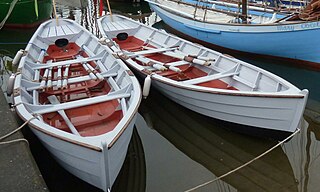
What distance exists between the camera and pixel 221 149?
5840mm

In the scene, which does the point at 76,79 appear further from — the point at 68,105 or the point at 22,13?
the point at 22,13

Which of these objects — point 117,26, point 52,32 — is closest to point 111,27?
point 117,26

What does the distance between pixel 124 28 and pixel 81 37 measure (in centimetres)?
139

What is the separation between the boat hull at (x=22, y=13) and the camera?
1403 centimetres

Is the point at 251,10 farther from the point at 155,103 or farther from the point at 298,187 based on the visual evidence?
the point at 298,187

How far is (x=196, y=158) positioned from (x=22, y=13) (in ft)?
38.7

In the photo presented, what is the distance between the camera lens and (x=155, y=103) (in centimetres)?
759

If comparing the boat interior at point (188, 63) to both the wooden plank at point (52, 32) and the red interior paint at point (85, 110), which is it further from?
the wooden plank at point (52, 32)

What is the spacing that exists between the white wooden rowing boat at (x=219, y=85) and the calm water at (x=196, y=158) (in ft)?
1.42

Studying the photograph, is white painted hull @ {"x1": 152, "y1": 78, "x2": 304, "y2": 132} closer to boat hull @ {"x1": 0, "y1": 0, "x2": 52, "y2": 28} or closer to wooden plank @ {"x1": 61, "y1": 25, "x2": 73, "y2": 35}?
wooden plank @ {"x1": 61, "y1": 25, "x2": 73, "y2": 35}

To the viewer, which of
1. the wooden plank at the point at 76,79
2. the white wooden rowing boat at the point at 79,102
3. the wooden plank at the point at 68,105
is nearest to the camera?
the white wooden rowing boat at the point at 79,102

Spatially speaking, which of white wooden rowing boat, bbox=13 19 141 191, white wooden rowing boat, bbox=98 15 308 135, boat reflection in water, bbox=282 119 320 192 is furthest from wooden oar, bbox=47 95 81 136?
boat reflection in water, bbox=282 119 320 192

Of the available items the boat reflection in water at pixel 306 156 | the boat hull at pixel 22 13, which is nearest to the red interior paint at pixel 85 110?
the boat reflection in water at pixel 306 156

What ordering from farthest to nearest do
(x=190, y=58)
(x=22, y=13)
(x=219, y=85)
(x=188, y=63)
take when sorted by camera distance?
(x=22, y=13), (x=188, y=63), (x=190, y=58), (x=219, y=85)
